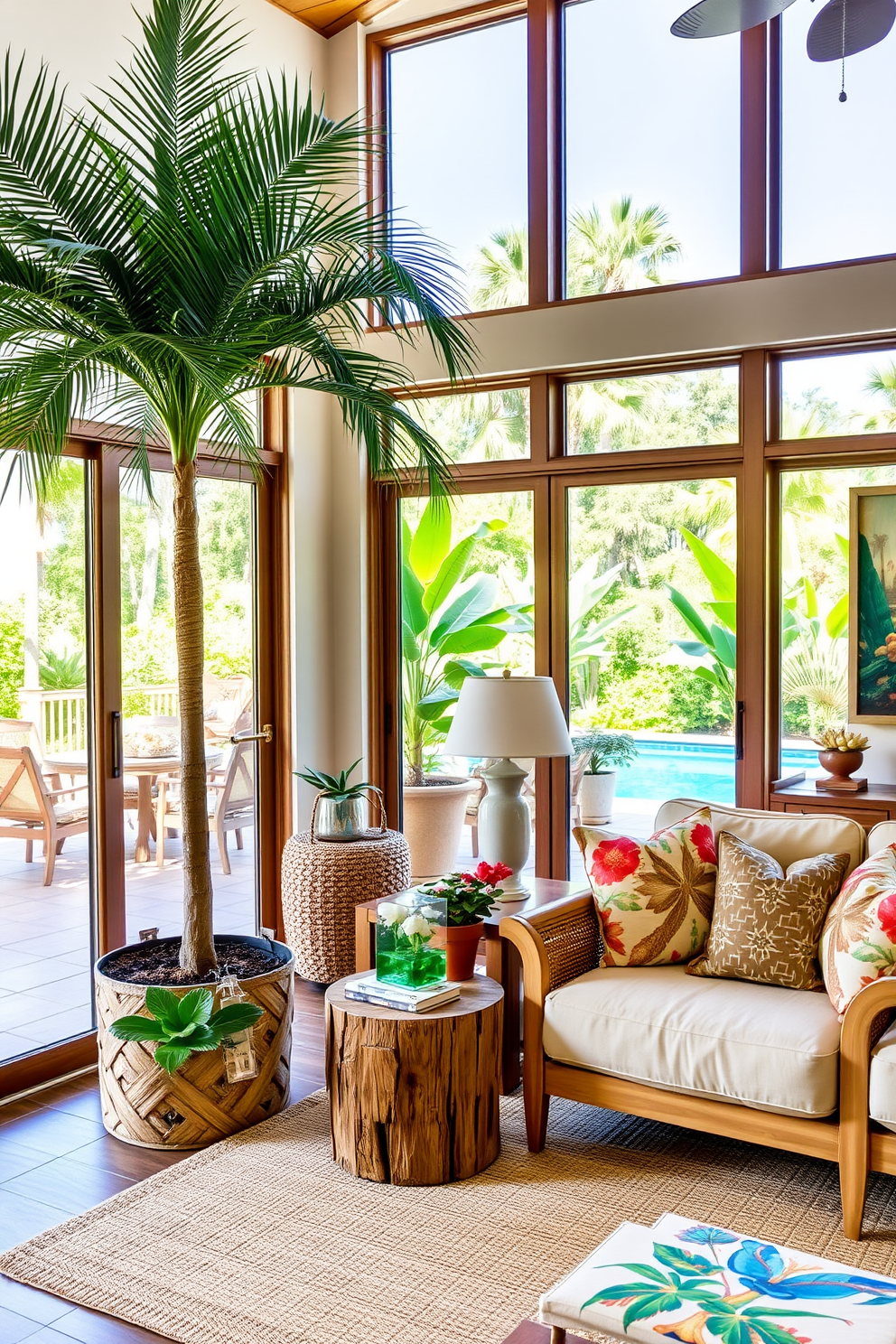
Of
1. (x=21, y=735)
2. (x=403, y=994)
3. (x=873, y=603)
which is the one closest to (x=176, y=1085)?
(x=403, y=994)

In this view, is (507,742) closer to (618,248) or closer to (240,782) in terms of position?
(240,782)

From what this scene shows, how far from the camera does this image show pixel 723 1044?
2.95 m

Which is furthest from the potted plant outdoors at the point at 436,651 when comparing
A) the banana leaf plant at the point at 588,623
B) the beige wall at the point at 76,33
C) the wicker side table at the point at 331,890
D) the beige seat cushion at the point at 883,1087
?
the beige seat cushion at the point at 883,1087

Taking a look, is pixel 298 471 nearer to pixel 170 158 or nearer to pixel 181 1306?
pixel 170 158

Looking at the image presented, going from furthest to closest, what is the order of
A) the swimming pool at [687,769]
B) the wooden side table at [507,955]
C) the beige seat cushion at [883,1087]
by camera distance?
the swimming pool at [687,769] → the wooden side table at [507,955] → the beige seat cushion at [883,1087]

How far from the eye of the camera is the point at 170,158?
124 inches

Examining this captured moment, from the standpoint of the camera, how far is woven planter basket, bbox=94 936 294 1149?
329cm

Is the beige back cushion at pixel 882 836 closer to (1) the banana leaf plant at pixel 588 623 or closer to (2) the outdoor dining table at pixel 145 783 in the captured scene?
(1) the banana leaf plant at pixel 588 623

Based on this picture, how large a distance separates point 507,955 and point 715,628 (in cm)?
171

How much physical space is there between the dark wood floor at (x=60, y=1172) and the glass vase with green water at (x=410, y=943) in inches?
30.2

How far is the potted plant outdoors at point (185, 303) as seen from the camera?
10.1 ft

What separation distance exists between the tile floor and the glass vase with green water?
134cm

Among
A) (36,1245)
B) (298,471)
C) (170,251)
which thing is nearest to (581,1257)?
(36,1245)

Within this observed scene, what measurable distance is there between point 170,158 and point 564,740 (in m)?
2.09
